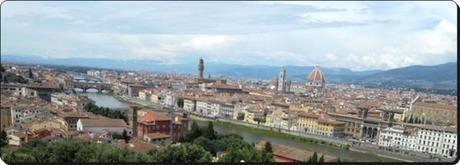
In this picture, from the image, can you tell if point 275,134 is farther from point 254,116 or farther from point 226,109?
point 226,109

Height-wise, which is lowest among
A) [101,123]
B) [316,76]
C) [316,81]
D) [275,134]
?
[275,134]

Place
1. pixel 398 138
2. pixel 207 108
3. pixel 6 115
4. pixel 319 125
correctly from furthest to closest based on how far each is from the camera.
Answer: pixel 207 108 → pixel 319 125 → pixel 398 138 → pixel 6 115

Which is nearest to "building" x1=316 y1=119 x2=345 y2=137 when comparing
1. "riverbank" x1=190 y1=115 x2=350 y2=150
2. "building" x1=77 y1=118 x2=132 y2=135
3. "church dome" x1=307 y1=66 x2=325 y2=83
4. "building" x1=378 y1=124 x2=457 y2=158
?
"riverbank" x1=190 y1=115 x2=350 y2=150

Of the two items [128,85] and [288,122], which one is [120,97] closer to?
[128,85]

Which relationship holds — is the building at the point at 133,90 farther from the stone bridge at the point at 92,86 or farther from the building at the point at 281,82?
the building at the point at 281,82

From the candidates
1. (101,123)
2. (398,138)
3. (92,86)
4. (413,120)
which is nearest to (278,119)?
(413,120)

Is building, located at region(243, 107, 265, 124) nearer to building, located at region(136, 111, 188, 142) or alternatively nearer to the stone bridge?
building, located at region(136, 111, 188, 142)

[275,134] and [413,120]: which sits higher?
[413,120]

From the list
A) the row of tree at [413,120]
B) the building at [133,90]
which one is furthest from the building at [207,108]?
the row of tree at [413,120]

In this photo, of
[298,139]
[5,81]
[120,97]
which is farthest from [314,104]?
[5,81]
